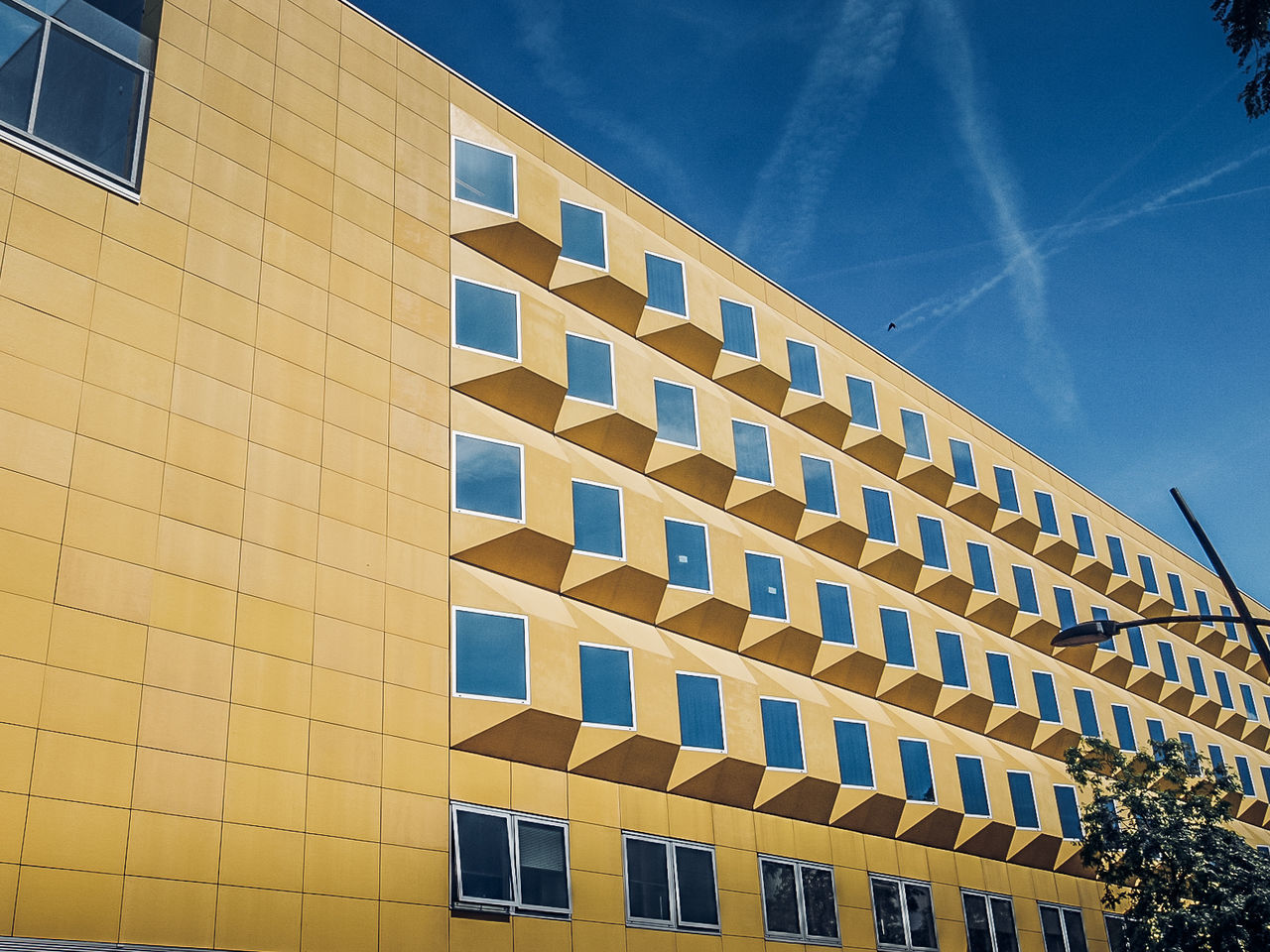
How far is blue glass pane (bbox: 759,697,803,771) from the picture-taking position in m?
32.4

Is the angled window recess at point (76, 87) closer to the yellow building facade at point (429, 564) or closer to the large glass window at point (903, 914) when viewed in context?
the yellow building facade at point (429, 564)

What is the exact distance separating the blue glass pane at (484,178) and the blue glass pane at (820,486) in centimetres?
1302

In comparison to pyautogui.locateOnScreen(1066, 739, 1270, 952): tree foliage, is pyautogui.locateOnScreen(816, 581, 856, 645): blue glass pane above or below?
above

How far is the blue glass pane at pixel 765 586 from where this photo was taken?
34719mm

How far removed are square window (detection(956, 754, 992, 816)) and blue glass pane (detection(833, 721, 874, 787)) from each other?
4805 mm

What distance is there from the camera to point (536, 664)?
27094 millimetres

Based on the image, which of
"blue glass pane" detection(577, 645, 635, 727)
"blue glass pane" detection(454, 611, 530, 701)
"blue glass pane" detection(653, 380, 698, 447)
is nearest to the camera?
"blue glass pane" detection(454, 611, 530, 701)

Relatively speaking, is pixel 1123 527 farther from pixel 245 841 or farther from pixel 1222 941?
pixel 245 841

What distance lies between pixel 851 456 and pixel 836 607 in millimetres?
6465

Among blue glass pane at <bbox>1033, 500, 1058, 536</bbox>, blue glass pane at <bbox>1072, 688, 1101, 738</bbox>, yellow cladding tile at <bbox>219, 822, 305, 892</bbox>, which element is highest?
blue glass pane at <bbox>1033, 500, 1058, 536</bbox>

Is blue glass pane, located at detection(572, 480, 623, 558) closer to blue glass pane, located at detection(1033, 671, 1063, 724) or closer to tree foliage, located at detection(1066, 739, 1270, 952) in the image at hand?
tree foliage, located at detection(1066, 739, 1270, 952)

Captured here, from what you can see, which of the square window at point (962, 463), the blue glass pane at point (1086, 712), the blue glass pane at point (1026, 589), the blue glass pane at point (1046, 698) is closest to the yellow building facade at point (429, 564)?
the blue glass pane at point (1046, 698)

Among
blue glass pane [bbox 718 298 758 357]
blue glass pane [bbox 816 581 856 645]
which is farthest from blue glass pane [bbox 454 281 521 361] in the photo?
blue glass pane [bbox 816 581 856 645]

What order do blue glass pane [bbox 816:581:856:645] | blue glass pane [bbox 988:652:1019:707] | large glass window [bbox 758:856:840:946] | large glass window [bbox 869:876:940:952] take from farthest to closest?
blue glass pane [bbox 988:652:1019:707]
blue glass pane [bbox 816:581:856:645]
large glass window [bbox 869:876:940:952]
large glass window [bbox 758:856:840:946]
